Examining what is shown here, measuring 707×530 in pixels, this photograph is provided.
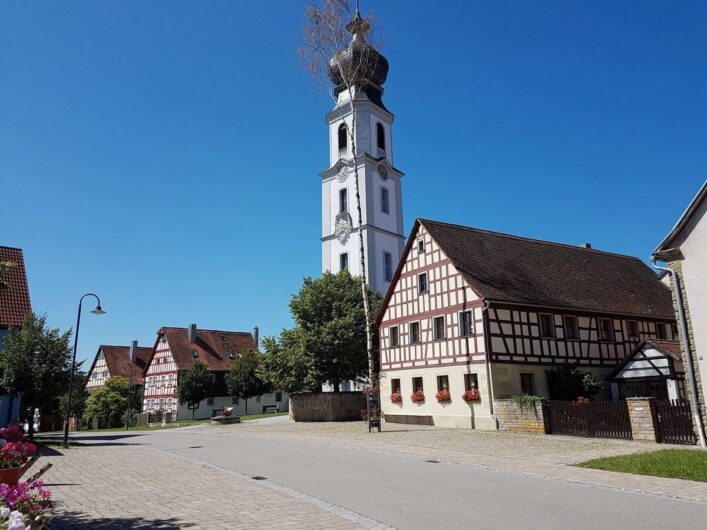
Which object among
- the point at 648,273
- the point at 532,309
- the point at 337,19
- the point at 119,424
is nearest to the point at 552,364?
the point at 532,309

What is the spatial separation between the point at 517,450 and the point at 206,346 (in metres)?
56.6

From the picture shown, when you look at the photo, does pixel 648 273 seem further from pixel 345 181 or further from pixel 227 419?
pixel 227 419

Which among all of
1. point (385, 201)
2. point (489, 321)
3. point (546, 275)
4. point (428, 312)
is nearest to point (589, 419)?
point (489, 321)

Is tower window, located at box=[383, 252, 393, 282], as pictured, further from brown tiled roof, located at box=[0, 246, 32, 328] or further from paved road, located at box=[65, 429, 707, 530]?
paved road, located at box=[65, 429, 707, 530]

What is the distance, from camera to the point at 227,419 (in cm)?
4128

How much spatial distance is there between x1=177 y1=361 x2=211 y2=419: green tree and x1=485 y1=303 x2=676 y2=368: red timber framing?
131 ft

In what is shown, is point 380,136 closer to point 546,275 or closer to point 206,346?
point 546,275

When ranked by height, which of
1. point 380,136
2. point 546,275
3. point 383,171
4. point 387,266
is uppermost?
point 380,136

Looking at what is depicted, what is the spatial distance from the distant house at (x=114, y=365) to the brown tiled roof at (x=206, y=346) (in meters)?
10.6

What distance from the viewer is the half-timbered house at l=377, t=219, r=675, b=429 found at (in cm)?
2755

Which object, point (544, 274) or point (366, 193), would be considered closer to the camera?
point (544, 274)

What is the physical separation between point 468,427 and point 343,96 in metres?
40.4

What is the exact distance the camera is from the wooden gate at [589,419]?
1992cm

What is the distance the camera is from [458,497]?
10.0 metres
